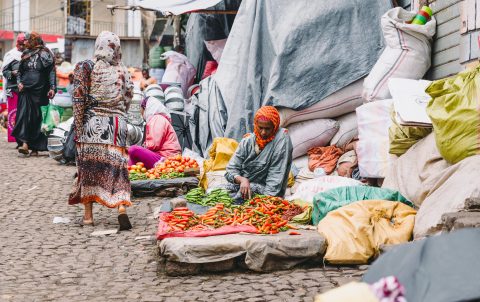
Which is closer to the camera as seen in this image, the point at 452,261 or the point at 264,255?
the point at 452,261

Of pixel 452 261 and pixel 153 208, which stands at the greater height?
pixel 452 261

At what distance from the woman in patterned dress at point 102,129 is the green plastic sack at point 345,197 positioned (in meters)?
1.84

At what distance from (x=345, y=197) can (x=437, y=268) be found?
3.99m

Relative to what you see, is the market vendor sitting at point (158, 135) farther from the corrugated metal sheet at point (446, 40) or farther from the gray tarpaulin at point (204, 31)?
the gray tarpaulin at point (204, 31)

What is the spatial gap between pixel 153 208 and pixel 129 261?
2.46 metres

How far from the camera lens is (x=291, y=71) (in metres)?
9.18

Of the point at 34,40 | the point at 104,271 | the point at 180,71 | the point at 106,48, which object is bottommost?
the point at 104,271

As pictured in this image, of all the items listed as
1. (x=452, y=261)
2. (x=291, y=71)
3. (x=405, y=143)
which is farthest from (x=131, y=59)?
(x=452, y=261)

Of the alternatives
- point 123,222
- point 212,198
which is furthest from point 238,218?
point 123,222

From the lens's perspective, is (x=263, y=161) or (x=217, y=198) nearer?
(x=263, y=161)

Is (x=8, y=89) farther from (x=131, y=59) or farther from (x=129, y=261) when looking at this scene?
(x=131, y=59)

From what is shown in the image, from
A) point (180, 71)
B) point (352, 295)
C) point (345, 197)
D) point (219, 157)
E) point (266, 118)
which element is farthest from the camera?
point (180, 71)

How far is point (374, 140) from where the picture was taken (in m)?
7.68

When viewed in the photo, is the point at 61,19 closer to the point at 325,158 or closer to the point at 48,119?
the point at 48,119
